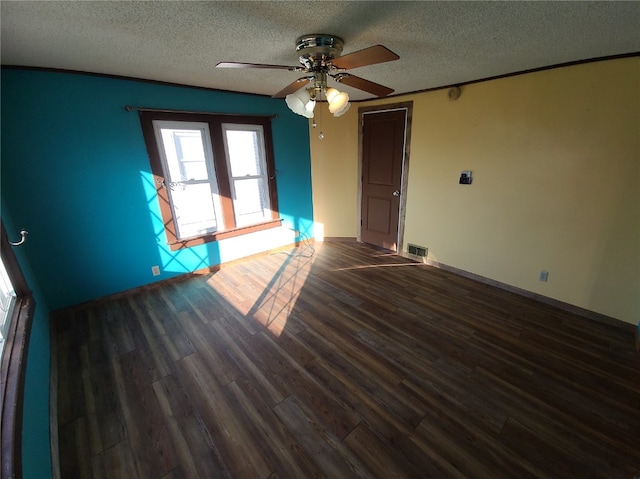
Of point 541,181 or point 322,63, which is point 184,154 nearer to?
point 322,63

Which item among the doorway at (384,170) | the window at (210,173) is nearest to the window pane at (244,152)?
the window at (210,173)

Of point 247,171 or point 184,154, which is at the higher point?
point 184,154

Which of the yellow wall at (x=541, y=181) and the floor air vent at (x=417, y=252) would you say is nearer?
the yellow wall at (x=541, y=181)

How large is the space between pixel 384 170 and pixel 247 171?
77.5 inches

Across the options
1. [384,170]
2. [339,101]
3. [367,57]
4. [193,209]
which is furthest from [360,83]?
[193,209]

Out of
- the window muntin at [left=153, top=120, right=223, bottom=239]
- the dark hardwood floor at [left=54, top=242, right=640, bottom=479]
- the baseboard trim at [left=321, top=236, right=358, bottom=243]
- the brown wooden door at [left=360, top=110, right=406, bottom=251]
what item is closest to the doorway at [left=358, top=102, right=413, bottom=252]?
the brown wooden door at [left=360, top=110, right=406, bottom=251]

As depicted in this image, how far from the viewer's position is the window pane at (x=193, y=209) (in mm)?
3191

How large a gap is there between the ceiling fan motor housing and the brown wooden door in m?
2.12

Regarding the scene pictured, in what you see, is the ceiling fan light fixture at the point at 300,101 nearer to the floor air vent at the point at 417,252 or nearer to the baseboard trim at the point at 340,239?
the floor air vent at the point at 417,252

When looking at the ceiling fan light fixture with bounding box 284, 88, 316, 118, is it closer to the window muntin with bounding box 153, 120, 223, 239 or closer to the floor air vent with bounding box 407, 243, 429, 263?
the window muntin with bounding box 153, 120, 223, 239

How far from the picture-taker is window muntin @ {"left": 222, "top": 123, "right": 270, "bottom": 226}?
11.4 ft

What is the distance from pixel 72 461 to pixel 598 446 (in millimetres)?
2792

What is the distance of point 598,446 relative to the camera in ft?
4.72

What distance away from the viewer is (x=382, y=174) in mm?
4004
